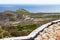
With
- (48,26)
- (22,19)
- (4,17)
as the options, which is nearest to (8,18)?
(4,17)

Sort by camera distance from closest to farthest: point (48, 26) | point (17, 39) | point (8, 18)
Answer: point (17, 39) < point (48, 26) < point (8, 18)

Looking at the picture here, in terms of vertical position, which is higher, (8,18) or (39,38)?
(39,38)

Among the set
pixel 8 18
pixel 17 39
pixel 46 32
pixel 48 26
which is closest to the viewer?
pixel 17 39

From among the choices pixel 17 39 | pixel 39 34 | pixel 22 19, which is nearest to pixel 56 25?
pixel 39 34

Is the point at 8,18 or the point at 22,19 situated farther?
the point at 8,18

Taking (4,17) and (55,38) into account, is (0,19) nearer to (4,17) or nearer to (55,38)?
(4,17)

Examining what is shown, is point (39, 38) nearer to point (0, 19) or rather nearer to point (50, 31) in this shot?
point (50, 31)
